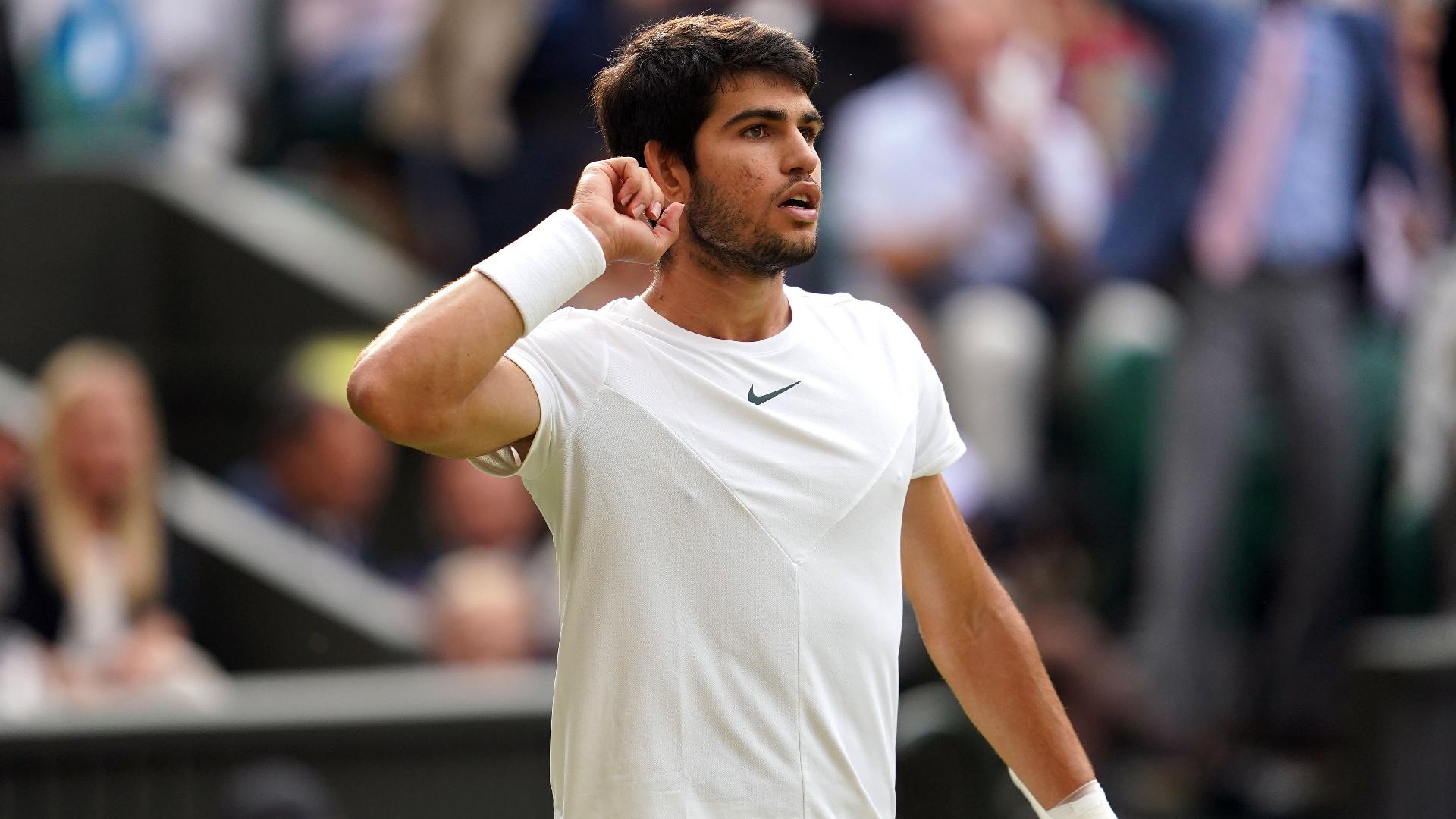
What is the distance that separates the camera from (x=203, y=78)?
883 centimetres

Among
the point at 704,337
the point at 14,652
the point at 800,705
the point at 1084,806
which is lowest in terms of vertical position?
the point at 1084,806

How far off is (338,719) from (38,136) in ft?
12.3

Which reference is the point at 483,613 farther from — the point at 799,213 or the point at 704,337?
the point at 799,213

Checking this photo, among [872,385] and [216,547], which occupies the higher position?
[216,547]

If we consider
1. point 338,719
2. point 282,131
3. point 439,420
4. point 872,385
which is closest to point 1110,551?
point 338,719

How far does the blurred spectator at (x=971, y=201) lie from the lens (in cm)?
798

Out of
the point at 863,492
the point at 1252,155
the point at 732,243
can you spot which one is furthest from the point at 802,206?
the point at 1252,155

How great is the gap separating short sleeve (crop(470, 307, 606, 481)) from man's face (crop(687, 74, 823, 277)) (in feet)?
0.85

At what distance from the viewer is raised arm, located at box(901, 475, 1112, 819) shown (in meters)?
3.49

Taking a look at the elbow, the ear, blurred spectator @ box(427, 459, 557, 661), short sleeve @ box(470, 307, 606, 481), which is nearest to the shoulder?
the ear

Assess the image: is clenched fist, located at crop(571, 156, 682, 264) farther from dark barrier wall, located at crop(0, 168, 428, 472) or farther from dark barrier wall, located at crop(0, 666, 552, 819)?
dark barrier wall, located at crop(0, 168, 428, 472)

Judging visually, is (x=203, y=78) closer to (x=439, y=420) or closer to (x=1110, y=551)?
(x=1110, y=551)

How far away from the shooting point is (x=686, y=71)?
10.9 ft

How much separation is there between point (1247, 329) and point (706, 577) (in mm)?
4699
